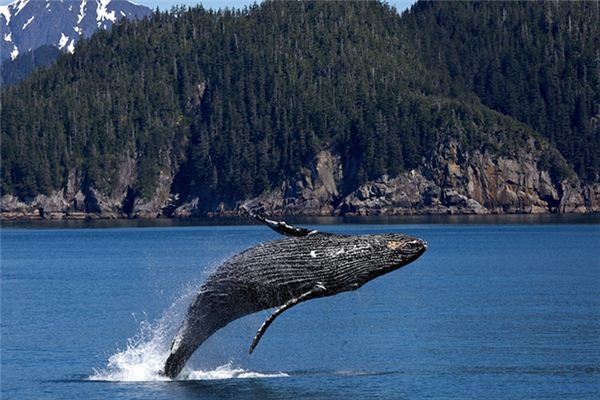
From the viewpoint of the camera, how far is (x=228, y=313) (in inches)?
1153

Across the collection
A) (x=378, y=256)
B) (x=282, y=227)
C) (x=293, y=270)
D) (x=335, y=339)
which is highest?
(x=282, y=227)

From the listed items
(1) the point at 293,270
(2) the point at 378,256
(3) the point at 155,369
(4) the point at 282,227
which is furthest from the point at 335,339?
(4) the point at 282,227

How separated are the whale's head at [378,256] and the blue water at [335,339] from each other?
15.1 feet

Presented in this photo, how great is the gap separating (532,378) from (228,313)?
13.4 m

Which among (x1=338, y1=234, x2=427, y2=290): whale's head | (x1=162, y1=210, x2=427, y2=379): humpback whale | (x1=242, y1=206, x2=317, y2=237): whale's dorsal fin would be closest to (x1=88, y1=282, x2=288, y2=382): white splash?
(x1=162, y1=210, x2=427, y2=379): humpback whale

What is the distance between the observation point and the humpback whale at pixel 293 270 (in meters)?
26.4

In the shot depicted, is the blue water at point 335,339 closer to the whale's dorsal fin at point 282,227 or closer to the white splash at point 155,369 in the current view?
the white splash at point 155,369

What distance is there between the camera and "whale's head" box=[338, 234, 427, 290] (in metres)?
26.1

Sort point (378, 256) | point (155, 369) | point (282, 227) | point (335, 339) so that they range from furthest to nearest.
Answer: point (335, 339), point (155, 369), point (378, 256), point (282, 227)

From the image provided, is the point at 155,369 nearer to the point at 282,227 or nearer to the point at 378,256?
the point at 282,227

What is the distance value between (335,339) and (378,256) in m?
23.5

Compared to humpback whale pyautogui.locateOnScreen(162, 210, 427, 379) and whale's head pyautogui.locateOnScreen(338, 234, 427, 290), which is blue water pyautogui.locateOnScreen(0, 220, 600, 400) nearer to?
humpback whale pyautogui.locateOnScreen(162, 210, 427, 379)

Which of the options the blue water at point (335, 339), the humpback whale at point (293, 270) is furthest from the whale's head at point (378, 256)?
the blue water at point (335, 339)

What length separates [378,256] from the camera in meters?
26.5
